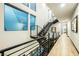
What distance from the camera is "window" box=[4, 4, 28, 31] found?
3.57 metres

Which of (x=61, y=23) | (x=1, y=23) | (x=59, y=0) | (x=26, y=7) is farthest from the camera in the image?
(x=61, y=23)

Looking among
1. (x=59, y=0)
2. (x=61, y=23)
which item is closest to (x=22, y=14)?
(x=59, y=0)

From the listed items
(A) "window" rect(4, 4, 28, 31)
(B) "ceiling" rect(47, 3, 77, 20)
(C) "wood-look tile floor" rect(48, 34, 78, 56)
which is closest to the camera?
(A) "window" rect(4, 4, 28, 31)

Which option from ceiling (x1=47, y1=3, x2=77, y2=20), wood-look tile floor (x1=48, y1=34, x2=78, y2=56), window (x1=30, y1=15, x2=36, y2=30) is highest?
ceiling (x1=47, y1=3, x2=77, y2=20)

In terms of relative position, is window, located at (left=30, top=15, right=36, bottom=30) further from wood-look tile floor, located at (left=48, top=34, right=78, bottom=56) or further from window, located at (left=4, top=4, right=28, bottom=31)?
wood-look tile floor, located at (left=48, top=34, right=78, bottom=56)

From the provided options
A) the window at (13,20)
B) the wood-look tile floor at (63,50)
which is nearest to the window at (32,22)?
the window at (13,20)

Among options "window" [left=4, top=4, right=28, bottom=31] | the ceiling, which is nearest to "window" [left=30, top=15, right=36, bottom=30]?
"window" [left=4, top=4, right=28, bottom=31]

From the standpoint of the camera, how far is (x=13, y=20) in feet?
12.0

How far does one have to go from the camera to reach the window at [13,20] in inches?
141

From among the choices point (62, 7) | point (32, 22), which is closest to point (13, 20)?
point (32, 22)

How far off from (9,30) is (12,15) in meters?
0.50

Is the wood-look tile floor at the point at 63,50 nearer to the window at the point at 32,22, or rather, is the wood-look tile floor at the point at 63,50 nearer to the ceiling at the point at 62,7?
the window at the point at 32,22

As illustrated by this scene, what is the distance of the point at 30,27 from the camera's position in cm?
424

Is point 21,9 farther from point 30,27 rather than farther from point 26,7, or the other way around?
point 30,27
